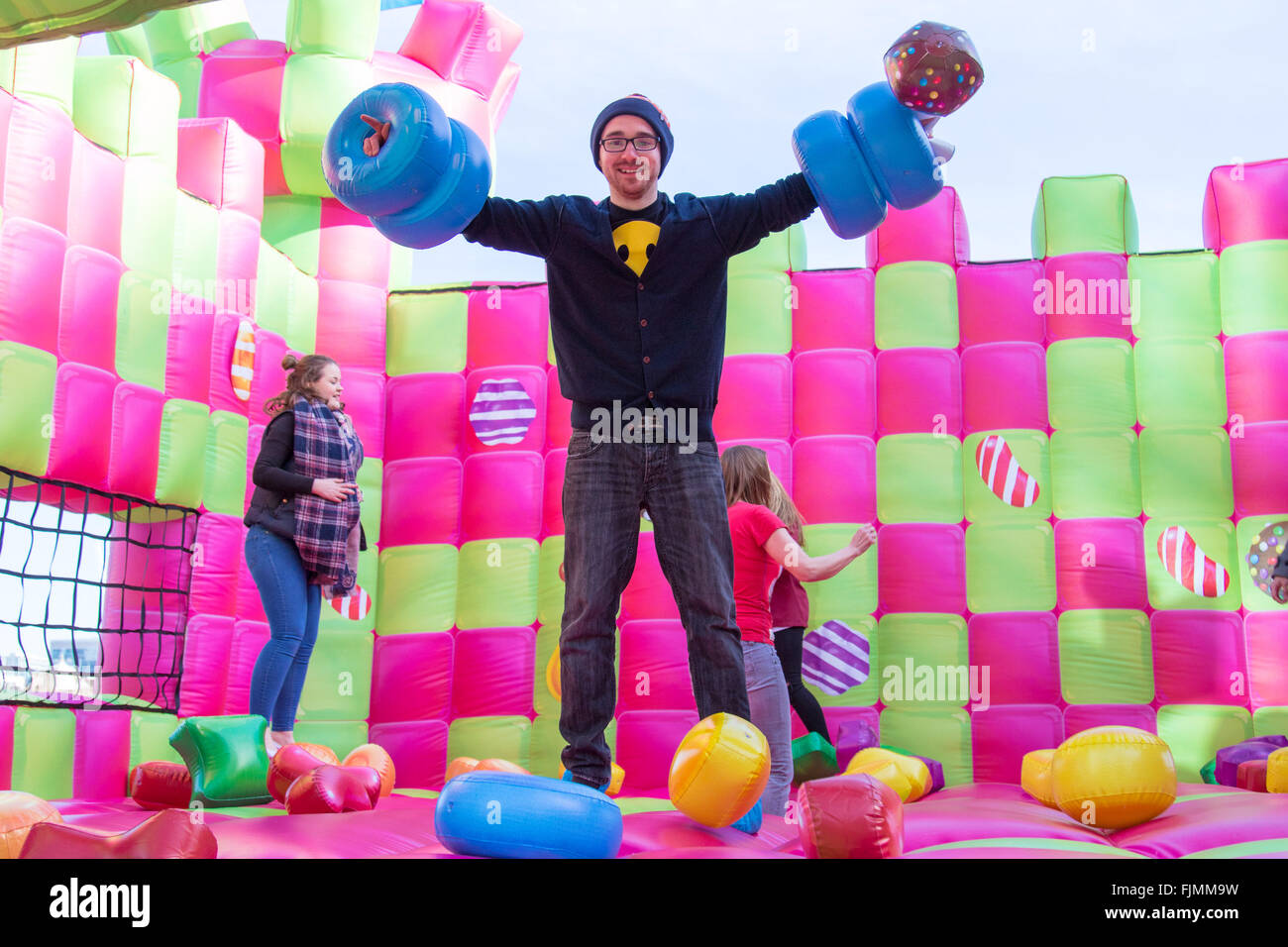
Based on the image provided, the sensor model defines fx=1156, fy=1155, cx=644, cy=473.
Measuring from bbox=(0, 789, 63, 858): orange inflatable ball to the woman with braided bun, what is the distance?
1.15 meters

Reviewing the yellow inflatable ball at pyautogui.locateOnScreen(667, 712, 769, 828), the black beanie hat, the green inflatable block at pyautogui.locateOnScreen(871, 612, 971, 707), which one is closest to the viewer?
the yellow inflatable ball at pyautogui.locateOnScreen(667, 712, 769, 828)

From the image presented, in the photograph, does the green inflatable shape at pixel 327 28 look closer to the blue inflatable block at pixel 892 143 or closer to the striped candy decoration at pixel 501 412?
the striped candy decoration at pixel 501 412

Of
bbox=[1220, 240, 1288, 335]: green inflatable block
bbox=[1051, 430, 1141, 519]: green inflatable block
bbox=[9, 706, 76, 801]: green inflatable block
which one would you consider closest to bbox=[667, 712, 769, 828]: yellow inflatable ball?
bbox=[9, 706, 76, 801]: green inflatable block

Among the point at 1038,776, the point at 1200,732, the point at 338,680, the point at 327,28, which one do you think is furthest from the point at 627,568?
the point at 327,28

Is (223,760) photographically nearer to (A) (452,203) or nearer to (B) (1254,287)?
(A) (452,203)

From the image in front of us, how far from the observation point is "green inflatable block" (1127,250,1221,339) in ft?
14.3

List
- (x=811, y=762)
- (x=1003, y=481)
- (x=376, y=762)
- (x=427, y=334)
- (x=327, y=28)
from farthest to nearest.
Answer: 1. (x=427, y=334)
2. (x=327, y=28)
3. (x=1003, y=481)
4. (x=811, y=762)
5. (x=376, y=762)

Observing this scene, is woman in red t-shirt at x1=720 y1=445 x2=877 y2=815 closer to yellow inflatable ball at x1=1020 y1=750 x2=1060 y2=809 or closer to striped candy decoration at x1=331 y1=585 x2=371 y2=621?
yellow inflatable ball at x1=1020 y1=750 x2=1060 y2=809

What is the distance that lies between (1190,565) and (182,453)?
356 cm

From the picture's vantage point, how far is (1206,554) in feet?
13.7

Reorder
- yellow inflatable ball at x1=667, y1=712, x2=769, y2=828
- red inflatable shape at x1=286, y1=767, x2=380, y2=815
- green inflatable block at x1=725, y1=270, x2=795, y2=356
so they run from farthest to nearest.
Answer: green inflatable block at x1=725, y1=270, x2=795, y2=356 < red inflatable shape at x1=286, y1=767, x2=380, y2=815 < yellow inflatable ball at x1=667, y1=712, x2=769, y2=828
